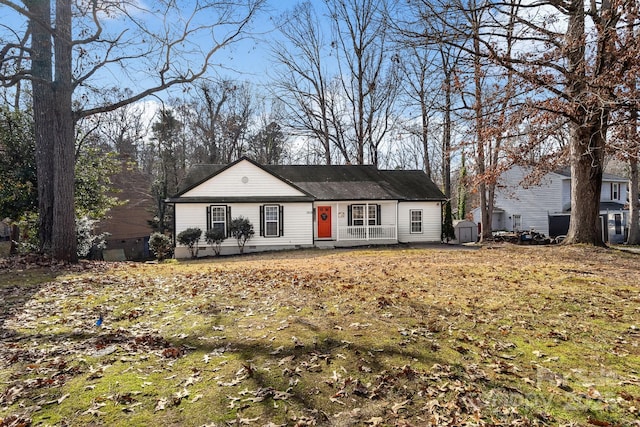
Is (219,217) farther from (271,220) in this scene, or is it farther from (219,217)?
(271,220)

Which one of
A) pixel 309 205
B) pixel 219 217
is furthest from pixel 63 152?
pixel 309 205

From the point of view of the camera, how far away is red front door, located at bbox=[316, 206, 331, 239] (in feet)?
69.9

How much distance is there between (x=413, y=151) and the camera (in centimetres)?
4341

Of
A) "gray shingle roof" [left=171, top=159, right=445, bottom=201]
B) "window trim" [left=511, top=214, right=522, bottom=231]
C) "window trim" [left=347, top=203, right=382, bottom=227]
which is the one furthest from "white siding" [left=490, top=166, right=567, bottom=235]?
"window trim" [left=347, top=203, right=382, bottom=227]

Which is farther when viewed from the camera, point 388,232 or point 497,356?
point 388,232

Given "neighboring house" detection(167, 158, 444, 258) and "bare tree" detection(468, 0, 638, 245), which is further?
"neighboring house" detection(167, 158, 444, 258)

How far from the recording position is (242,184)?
19.3 metres

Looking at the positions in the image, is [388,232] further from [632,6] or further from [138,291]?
[138,291]

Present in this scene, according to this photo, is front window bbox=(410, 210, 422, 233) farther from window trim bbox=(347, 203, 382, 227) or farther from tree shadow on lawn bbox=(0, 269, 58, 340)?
tree shadow on lawn bbox=(0, 269, 58, 340)

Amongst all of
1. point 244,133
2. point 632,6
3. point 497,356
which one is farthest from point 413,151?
point 497,356

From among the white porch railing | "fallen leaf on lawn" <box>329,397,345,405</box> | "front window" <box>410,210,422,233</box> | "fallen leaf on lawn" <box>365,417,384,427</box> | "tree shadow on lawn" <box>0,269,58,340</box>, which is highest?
"front window" <box>410,210,422,233</box>

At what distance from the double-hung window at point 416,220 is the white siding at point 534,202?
807 centimetres

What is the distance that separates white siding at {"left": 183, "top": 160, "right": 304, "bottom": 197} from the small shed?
39.0 feet

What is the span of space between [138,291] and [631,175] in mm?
28513
